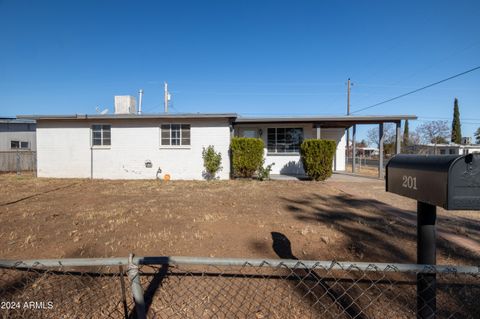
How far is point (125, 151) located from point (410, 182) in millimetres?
13161

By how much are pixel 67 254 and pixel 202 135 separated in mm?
9445

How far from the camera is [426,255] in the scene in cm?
151

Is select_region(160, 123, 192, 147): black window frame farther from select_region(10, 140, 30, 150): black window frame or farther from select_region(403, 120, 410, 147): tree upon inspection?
select_region(403, 120, 410, 147): tree

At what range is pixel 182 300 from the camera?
8.23ft

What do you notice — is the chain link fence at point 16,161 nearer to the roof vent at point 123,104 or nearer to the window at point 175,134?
the roof vent at point 123,104

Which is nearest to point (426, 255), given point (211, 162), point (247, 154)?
point (247, 154)

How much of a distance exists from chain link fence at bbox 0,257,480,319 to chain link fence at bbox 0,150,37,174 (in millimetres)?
19351

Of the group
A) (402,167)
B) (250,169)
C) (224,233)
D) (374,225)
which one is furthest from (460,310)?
(250,169)

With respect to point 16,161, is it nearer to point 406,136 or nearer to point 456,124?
point 406,136

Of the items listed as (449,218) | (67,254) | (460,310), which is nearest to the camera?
(460,310)

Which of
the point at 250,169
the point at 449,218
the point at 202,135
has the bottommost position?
the point at 449,218

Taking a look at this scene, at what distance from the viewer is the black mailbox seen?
3.93ft

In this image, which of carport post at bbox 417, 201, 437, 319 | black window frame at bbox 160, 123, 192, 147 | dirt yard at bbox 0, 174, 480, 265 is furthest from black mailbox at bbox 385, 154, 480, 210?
black window frame at bbox 160, 123, 192, 147

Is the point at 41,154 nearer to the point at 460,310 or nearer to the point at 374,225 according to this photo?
the point at 374,225
